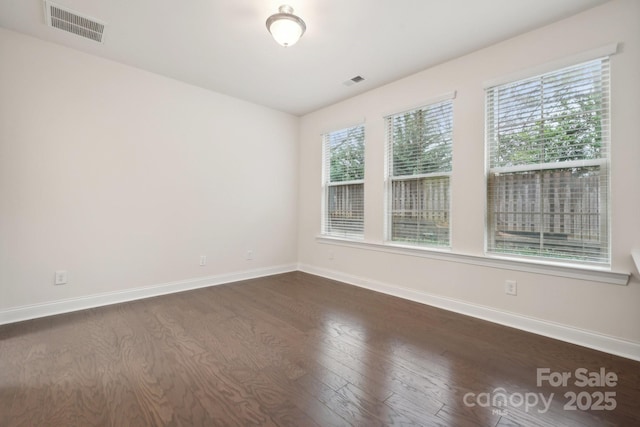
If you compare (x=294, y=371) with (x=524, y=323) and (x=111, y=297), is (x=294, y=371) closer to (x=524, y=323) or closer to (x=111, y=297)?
(x=524, y=323)

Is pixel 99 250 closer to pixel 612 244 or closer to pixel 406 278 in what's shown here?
pixel 406 278

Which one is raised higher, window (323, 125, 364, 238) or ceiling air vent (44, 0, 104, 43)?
ceiling air vent (44, 0, 104, 43)

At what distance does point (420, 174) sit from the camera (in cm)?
342

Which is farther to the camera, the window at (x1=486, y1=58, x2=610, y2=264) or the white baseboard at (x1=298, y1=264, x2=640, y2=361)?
the window at (x1=486, y1=58, x2=610, y2=264)

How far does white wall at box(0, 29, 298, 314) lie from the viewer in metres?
2.68

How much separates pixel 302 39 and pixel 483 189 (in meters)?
2.38

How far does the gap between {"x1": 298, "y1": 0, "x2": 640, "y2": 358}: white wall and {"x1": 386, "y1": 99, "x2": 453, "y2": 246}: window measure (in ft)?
0.43

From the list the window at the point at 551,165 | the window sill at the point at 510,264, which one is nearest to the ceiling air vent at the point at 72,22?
the window sill at the point at 510,264

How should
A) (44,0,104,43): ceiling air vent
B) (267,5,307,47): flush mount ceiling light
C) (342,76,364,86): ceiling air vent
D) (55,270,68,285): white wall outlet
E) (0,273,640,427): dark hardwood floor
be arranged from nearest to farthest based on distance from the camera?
1. (0,273,640,427): dark hardwood floor
2. (267,5,307,47): flush mount ceiling light
3. (44,0,104,43): ceiling air vent
4. (55,270,68,285): white wall outlet
5. (342,76,364,86): ceiling air vent

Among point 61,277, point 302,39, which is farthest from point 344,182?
point 61,277

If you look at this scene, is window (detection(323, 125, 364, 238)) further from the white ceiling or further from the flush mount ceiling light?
the flush mount ceiling light

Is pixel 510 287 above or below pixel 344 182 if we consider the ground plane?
below

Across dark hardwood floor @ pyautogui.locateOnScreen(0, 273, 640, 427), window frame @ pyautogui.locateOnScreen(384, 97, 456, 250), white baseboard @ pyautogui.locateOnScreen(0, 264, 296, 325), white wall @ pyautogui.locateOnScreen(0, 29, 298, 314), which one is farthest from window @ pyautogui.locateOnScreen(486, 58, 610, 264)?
white baseboard @ pyautogui.locateOnScreen(0, 264, 296, 325)

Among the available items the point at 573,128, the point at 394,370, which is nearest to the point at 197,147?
the point at 394,370
